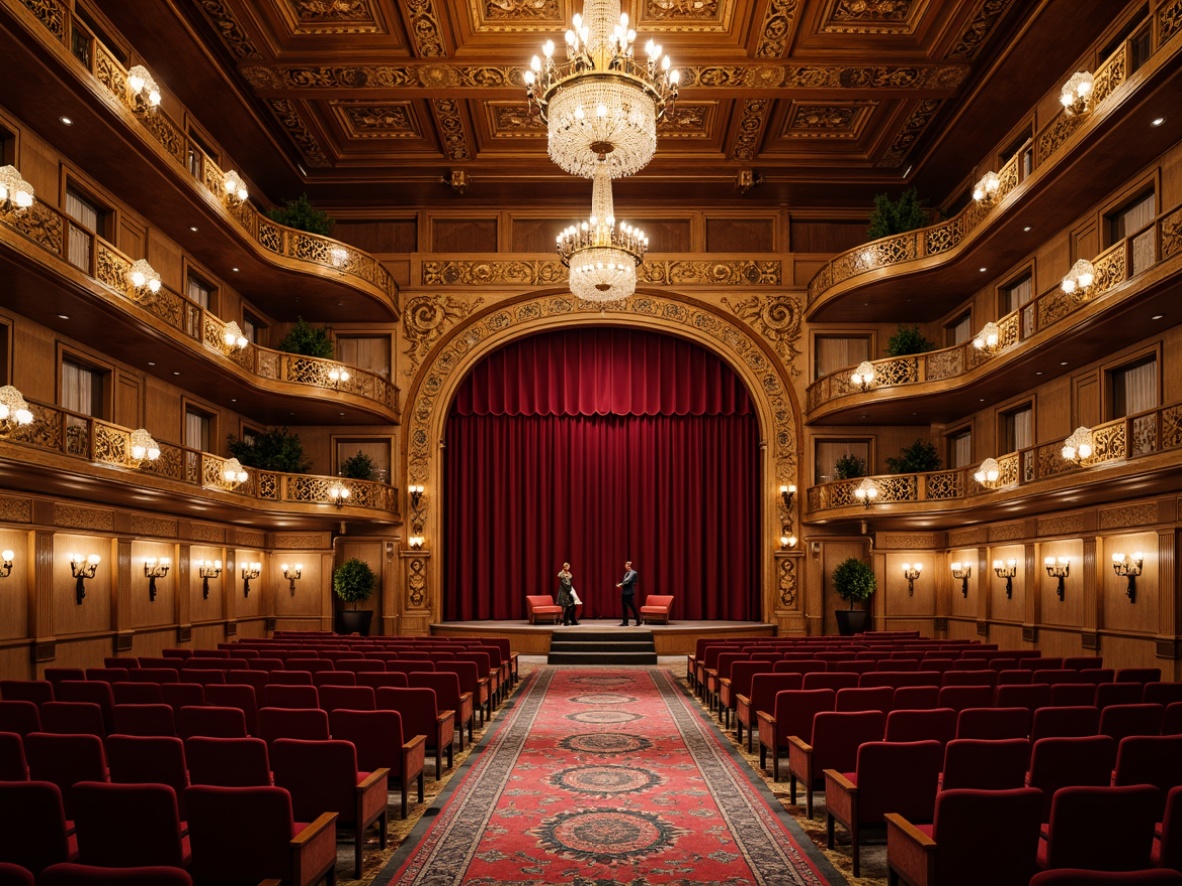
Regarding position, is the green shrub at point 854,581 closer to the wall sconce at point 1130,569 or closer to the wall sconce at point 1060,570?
the wall sconce at point 1060,570

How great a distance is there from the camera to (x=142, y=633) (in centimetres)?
1525

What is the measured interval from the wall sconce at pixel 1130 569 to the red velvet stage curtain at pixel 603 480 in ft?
33.7

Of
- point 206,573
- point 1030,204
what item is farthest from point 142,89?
point 1030,204

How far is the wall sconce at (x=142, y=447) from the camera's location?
12664mm

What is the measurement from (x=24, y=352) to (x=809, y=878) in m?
12.1

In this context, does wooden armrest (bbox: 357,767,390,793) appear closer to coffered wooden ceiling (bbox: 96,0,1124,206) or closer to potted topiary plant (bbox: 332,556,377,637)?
coffered wooden ceiling (bbox: 96,0,1124,206)

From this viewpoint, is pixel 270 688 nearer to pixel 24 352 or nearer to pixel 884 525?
pixel 24 352

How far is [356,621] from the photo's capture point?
20156mm

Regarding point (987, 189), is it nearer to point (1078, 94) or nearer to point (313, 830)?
point (1078, 94)

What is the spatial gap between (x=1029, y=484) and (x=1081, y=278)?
3.28 meters

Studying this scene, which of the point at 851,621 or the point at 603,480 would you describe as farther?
the point at 603,480

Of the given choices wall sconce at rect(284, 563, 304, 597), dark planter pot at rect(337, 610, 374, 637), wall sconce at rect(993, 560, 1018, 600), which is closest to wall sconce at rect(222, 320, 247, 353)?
wall sconce at rect(284, 563, 304, 597)

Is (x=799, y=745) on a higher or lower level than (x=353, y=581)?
lower

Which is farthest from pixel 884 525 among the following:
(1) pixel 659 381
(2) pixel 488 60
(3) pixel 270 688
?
(3) pixel 270 688
